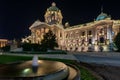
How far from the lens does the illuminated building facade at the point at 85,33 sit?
7394 cm

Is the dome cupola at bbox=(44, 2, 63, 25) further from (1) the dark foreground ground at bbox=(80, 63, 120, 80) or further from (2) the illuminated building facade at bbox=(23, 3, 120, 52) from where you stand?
(1) the dark foreground ground at bbox=(80, 63, 120, 80)

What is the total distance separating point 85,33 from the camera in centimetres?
8575

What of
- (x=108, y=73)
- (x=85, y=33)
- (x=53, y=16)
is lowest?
(x=108, y=73)

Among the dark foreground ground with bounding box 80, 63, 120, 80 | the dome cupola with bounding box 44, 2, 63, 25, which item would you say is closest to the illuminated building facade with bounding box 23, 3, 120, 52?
the dome cupola with bounding box 44, 2, 63, 25

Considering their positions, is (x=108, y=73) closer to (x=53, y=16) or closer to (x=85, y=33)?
(x=85, y=33)

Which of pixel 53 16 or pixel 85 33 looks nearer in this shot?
pixel 85 33

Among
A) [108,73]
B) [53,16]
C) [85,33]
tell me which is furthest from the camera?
[53,16]

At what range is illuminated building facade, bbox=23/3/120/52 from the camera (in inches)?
2911

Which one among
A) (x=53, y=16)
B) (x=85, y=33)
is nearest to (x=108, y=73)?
(x=85, y=33)

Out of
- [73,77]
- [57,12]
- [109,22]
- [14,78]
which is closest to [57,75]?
[73,77]

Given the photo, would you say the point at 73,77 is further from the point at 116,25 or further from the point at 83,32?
the point at 83,32

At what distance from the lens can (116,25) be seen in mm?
75562

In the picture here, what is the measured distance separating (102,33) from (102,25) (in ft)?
12.7

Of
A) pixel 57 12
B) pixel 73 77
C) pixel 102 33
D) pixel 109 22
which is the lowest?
pixel 73 77
